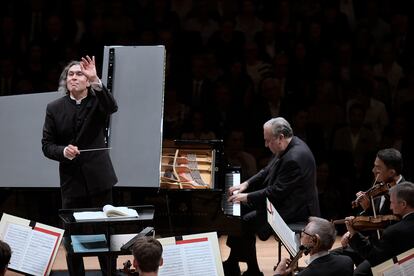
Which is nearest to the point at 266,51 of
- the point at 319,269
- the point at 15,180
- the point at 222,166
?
the point at 222,166

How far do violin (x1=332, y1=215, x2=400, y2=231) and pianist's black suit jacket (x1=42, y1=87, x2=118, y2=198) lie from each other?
1562mm

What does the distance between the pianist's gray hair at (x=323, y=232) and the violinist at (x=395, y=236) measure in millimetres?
468

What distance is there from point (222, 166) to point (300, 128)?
2.03 meters

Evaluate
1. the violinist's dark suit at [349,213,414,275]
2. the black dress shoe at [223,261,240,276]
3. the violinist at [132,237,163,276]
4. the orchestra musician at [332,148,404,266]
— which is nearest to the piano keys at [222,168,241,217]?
the black dress shoe at [223,261,240,276]

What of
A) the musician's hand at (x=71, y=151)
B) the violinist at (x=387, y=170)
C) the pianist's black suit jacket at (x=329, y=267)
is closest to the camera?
the pianist's black suit jacket at (x=329, y=267)

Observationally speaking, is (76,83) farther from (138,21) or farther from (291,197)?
(138,21)

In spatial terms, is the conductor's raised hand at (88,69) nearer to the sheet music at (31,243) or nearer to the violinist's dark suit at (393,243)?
the sheet music at (31,243)

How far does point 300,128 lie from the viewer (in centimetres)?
838

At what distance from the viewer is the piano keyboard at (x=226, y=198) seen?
6456 mm

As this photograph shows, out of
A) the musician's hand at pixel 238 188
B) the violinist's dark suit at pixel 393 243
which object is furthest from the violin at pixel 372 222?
the musician's hand at pixel 238 188

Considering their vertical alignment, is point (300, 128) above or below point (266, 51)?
below

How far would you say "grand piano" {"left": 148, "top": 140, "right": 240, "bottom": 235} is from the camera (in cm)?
636

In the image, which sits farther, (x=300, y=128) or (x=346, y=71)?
(x=346, y=71)

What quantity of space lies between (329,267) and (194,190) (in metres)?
1.83
